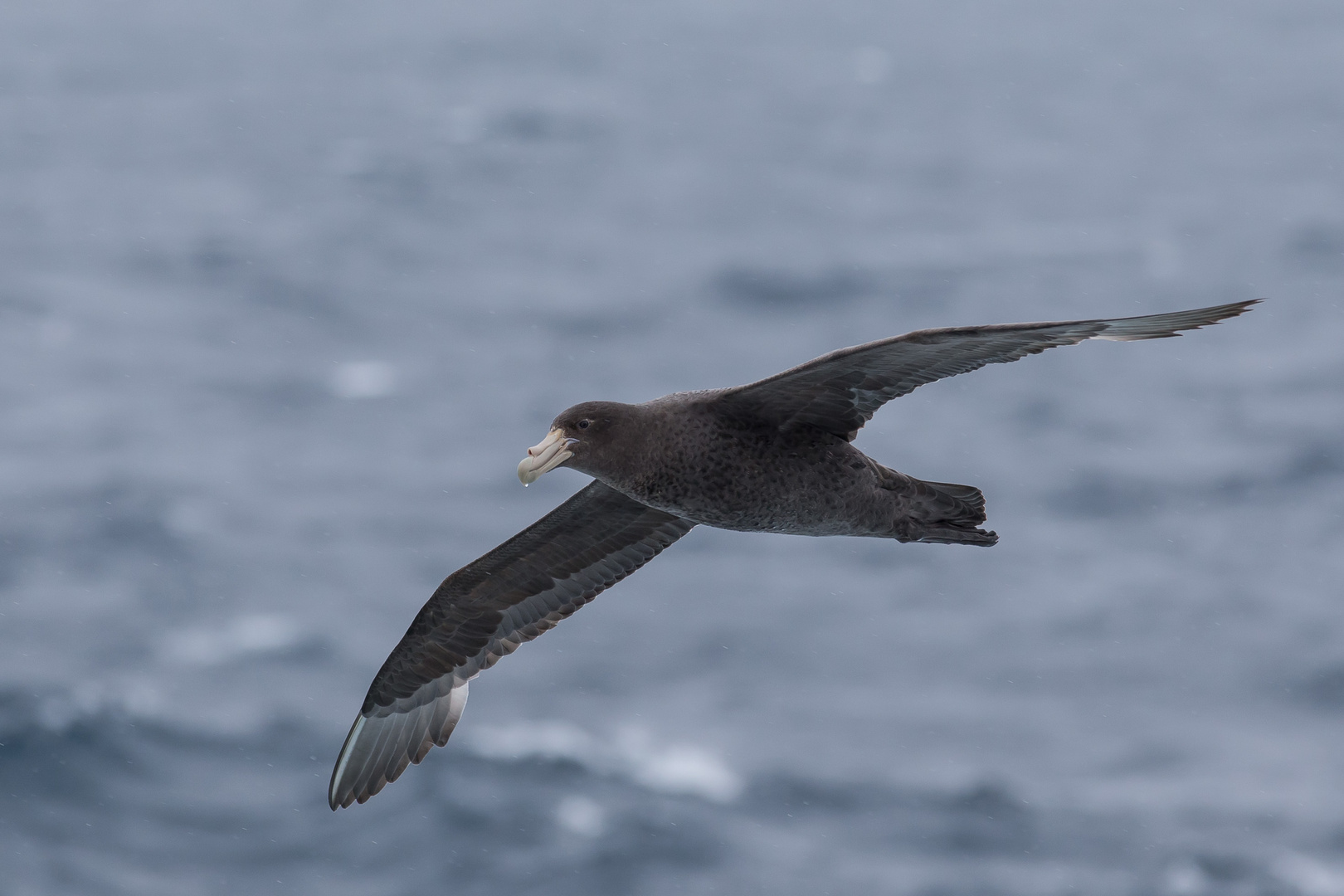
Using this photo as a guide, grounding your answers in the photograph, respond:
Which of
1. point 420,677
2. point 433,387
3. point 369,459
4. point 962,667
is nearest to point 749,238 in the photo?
point 433,387

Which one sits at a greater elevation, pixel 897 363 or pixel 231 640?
pixel 231 640

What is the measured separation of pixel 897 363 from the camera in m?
11.0

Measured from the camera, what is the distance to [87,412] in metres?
60.2

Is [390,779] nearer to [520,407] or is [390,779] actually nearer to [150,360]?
[520,407]

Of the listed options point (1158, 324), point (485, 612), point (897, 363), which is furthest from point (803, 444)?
point (485, 612)

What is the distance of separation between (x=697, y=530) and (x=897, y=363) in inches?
1743

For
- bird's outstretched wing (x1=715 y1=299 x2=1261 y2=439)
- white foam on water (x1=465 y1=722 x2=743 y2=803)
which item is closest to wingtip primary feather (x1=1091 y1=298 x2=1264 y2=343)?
bird's outstretched wing (x1=715 y1=299 x2=1261 y2=439)

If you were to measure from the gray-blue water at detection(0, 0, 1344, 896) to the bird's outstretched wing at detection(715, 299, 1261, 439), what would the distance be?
110ft

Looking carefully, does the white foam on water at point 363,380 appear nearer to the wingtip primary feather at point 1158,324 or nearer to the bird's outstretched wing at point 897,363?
the bird's outstretched wing at point 897,363

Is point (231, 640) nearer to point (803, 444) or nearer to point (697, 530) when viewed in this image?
point (697, 530)

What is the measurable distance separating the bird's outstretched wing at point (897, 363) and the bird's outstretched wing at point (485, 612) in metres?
2.14

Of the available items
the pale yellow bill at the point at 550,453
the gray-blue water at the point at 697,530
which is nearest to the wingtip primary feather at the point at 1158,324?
the pale yellow bill at the point at 550,453

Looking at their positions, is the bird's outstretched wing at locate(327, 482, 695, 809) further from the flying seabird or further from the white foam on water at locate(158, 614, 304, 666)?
the white foam on water at locate(158, 614, 304, 666)

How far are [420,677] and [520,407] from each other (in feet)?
149
